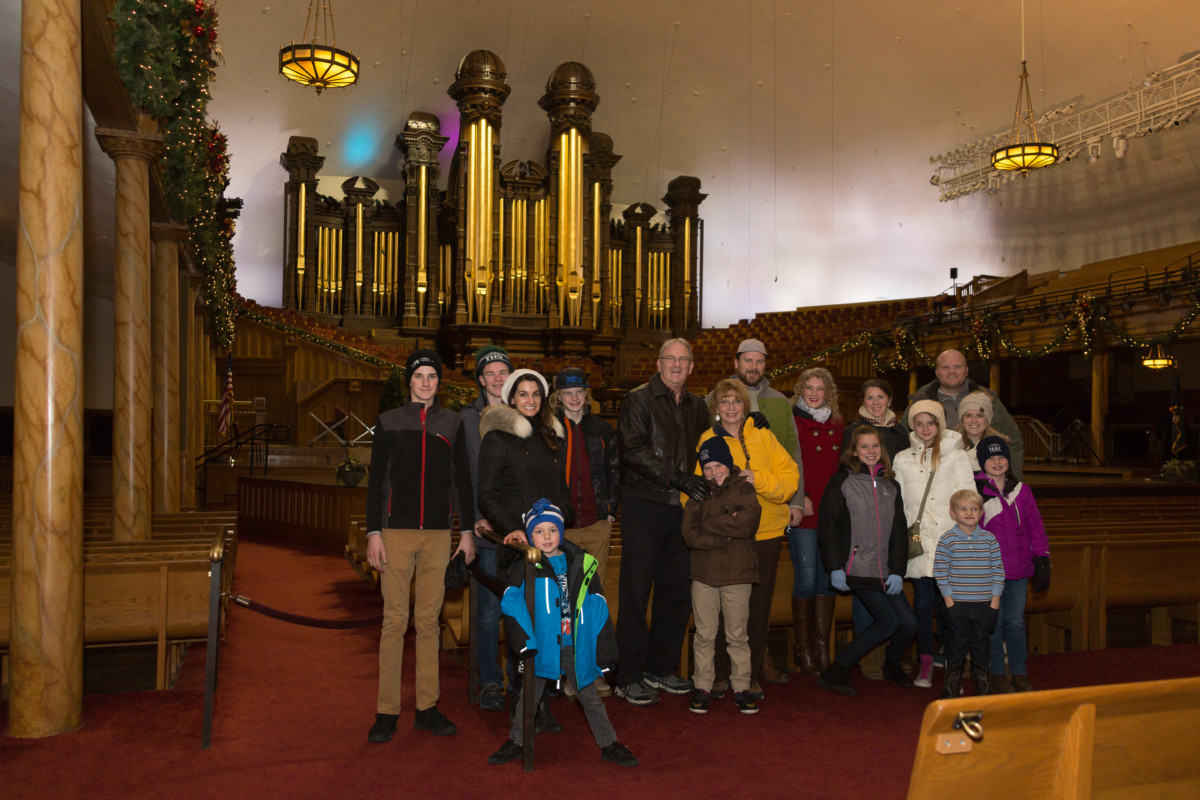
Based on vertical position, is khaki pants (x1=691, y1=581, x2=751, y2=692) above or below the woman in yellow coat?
below

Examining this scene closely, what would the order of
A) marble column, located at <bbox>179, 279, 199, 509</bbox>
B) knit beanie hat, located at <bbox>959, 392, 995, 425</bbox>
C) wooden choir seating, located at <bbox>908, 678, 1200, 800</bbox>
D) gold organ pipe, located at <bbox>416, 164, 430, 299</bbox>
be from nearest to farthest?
wooden choir seating, located at <bbox>908, 678, 1200, 800</bbox> → knit beanie hat, located at <bbox>959, 392, 995, 425</bbox> → marble column, located at <bbox>179, 279, 199, 509</bbox> → gold organ pipe, located at <bbox>416, 164, 430, 299</bbox>

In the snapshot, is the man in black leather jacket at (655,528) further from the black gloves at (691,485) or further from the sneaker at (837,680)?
the sneaker at (837,680)

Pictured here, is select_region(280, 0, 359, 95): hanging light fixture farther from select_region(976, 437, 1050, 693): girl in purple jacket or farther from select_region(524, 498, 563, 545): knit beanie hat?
select_region(976, 437, 1050, 693): girl in purple jacket

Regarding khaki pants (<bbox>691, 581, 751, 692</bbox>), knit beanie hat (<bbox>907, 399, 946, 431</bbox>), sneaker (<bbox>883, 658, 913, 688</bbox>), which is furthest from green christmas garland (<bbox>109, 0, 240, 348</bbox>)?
sneaker (<bbox>883, 658, 913, 688</bbox>)

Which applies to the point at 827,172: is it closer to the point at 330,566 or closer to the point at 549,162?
the point at 549,162

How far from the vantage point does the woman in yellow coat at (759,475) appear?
394 cm

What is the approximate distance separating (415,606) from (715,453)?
1338 mm

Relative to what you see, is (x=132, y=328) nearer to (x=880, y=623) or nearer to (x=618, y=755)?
(x=618, y=755)

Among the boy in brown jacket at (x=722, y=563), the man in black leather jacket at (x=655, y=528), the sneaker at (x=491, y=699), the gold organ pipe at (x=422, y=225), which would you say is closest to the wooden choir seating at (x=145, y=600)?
the sneaker at (x=491, y=699)

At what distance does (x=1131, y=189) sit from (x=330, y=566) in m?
15.6

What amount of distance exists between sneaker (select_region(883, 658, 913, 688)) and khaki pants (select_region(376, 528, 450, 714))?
2160 millimetres

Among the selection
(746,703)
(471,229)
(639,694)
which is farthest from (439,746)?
(471,229)

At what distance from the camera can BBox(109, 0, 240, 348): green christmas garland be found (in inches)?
196

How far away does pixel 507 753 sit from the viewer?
3234 mm
